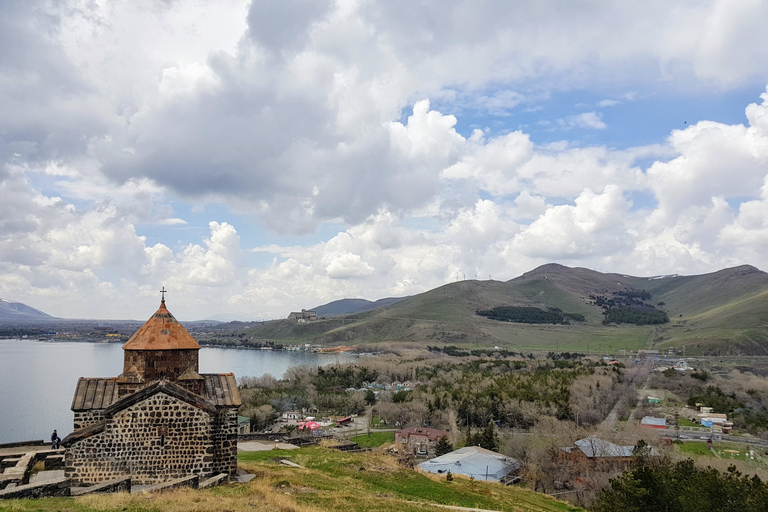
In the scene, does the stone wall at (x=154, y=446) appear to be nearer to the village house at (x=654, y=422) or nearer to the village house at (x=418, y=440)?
the village house at (x=418, y=440)

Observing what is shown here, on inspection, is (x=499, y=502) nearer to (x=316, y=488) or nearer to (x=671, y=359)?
(x=316, y=488)

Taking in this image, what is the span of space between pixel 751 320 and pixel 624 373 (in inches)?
2846

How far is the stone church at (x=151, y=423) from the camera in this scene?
18203 millimetres

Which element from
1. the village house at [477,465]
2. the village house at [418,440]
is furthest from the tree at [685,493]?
the village house at [418,440]

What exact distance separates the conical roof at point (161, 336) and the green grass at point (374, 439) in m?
37.5

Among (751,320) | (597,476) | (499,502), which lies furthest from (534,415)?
(751,320)

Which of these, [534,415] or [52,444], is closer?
[52,444]

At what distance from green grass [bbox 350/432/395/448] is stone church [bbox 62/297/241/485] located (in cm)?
3736

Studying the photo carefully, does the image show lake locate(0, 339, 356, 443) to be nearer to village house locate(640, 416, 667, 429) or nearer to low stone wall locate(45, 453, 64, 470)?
low stone wall locate(45, 453, 64, 470)

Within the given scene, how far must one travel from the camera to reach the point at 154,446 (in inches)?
729

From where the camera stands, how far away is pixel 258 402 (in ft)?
236

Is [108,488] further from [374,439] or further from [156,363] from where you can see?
[374,439]

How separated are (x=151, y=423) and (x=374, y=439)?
142 ft

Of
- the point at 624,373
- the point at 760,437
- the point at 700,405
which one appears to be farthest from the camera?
the point at 624,373
